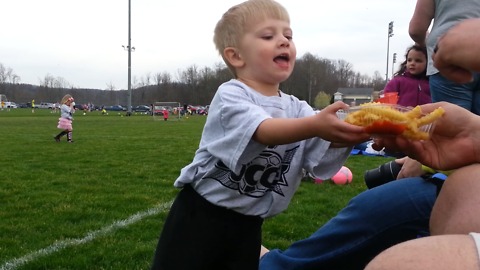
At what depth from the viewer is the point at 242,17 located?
7.37 ft

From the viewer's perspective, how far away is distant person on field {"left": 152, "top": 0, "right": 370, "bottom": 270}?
2145mm

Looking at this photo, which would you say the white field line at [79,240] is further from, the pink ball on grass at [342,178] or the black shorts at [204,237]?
the pink ball on grass at [342,178]

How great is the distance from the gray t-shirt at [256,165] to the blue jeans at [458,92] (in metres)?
1.51

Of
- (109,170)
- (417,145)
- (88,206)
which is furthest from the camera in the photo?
(109,170)

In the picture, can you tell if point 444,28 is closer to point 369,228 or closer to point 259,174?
point 369,228

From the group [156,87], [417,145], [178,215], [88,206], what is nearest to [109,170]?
[88,206]

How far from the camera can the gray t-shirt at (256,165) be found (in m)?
2.07

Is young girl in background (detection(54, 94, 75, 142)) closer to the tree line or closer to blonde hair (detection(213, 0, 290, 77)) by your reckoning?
blonde hair (detection(213, 0, 290, 77))

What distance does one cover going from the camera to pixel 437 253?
3.22ft

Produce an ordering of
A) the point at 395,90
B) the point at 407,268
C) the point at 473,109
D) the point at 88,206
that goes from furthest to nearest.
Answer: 1. the point at 395,90
2. the point at 88,206
3. the point at 473,109
4. the point at 407,268

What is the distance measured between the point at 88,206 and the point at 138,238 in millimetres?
1455

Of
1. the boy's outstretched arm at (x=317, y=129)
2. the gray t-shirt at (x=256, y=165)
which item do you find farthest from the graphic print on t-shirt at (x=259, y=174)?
the boy's outstretched arm at (x=317, y=129)

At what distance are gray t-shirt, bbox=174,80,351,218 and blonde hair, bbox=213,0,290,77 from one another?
266 millimetres

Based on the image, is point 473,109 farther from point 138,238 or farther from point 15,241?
point 15,241
